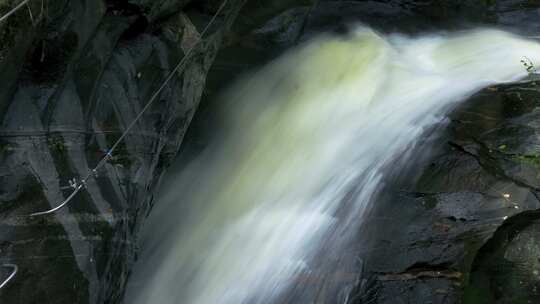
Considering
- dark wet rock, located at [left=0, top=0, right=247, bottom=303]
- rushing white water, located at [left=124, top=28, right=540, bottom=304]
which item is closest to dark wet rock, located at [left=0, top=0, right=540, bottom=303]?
dark wet rock, located at [left=0, top=0, right=247, bottom=303]

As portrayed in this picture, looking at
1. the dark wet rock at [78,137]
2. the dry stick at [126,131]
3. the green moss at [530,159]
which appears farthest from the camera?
the green moss at [530,159]

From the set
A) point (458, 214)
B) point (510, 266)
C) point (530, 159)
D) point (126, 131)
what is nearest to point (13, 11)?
point (126, 131)

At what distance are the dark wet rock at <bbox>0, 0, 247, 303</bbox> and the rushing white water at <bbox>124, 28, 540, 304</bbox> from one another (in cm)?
69

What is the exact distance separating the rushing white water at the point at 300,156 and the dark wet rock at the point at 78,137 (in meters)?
0.69

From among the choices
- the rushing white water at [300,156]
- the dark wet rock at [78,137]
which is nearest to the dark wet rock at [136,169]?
the dark wet rock at [78,137]

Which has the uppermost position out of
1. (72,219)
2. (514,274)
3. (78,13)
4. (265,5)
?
(78,13)

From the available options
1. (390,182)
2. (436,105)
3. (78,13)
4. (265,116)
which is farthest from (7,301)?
(436,105)

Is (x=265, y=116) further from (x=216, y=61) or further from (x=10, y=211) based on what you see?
(x=10, y=211)

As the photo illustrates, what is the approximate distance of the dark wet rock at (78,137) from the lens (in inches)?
157

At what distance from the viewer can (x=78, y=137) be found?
4426 millimetres

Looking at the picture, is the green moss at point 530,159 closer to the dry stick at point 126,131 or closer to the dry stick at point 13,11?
the dry stick at point 126,131

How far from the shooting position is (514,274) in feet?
14.1

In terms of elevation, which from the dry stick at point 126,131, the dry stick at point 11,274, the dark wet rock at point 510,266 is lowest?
the dark wet rock at point 510,266

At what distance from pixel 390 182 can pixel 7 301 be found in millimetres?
3404
